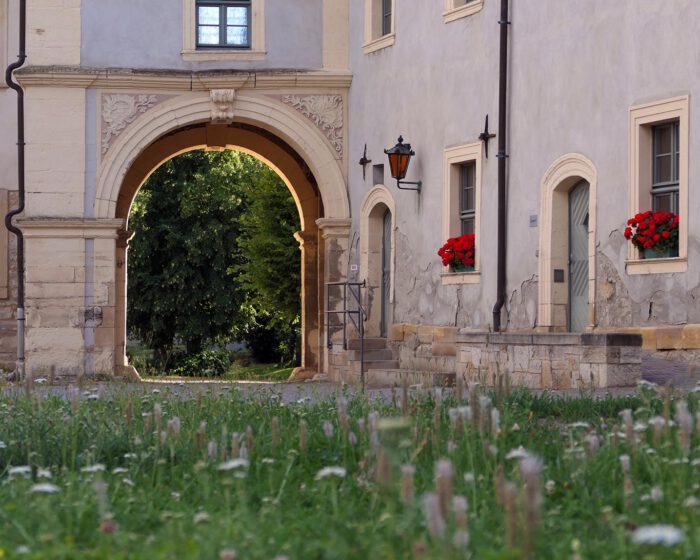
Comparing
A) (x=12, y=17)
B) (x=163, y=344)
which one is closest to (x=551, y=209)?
(x=12, y=17)

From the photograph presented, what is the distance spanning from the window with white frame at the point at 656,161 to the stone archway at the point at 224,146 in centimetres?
858

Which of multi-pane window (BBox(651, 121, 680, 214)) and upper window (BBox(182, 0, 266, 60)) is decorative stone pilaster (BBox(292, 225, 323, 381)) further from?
multi-pane window (BBox(651, 121, 680, 214))

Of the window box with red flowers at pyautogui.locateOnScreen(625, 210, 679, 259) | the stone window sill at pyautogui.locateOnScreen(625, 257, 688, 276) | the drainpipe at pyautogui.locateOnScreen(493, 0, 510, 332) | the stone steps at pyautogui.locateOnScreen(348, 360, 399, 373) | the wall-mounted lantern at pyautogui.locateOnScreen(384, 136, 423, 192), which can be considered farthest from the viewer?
the stone steps at pyautogui.locateOnScreen(348, 360, 399, 373)

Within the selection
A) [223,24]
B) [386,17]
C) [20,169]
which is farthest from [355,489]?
[223,24]

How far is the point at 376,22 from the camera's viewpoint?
22.9 metres

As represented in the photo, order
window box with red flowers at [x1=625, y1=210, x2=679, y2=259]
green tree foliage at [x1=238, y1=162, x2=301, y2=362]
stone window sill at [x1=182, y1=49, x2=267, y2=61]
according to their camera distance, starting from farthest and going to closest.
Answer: green tree foliage at [x1=238, y1=162, x2=301, y2=362], stone window sill at [x1=182, y1=49, x2=267, y2=61], window box with red flowers at [x1=625, y1=210, x2=679, y2=259]

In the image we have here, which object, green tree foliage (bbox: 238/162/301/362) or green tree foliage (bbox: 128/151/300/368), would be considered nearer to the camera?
green tree foliage (bbox: 238/162/301/362)

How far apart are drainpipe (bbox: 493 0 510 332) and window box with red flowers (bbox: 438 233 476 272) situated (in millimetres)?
964

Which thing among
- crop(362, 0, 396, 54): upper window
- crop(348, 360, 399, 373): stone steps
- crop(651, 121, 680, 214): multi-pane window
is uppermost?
crop(362, 0, 396, 54): upper window

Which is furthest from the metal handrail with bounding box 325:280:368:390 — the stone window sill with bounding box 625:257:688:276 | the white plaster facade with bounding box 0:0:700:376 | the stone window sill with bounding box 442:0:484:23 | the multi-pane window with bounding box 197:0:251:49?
the stone window sill with bounding box 625:257:688:276

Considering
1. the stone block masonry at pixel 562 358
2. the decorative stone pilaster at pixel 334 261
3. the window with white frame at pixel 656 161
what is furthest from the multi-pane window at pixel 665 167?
the decorative stone pilaster at pixel 334 261

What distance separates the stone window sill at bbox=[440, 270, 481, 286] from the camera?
19394 mm

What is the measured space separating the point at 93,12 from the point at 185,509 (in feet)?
61.9

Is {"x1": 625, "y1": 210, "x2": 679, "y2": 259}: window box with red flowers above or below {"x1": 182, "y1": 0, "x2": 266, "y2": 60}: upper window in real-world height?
below
